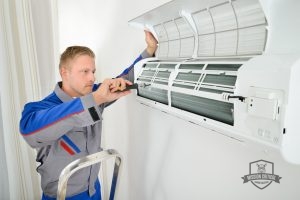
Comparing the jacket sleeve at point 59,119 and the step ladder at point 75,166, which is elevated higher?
the jacket sleeve at point 59,119

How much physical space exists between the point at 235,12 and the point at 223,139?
0.49 meters

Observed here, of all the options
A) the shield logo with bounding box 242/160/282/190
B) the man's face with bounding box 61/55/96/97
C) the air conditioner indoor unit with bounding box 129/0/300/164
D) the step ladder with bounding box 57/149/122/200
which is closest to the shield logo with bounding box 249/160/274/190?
the shield logo with bounding box 242/160/282/190

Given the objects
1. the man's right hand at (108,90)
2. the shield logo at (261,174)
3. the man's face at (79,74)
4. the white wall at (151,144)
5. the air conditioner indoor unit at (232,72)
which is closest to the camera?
the air conditioner indoor unit at (232,72)

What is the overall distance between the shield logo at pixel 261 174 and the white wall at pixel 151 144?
0.02 m

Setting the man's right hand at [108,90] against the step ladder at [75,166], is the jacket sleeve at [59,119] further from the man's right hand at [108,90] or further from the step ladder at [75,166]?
the step ladder at [75,166]

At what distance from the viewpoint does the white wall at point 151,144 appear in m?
0.86

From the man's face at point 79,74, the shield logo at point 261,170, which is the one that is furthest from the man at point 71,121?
the shield logo at point 261,170

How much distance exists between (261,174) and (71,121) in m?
0.75

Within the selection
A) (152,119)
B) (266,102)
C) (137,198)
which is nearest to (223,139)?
(266,102)

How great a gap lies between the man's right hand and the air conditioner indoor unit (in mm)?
129

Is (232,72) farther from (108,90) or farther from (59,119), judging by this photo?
(59,119)

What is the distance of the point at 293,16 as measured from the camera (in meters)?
0.57

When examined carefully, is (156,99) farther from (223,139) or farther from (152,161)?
(152,161)

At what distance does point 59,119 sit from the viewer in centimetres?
93
